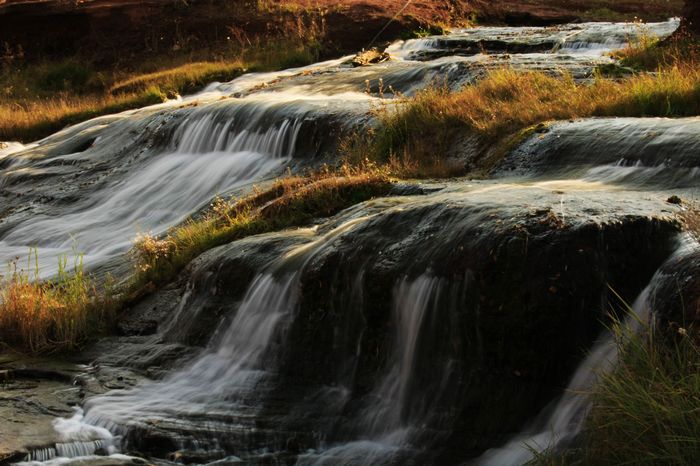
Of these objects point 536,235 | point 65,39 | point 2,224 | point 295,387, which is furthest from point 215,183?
point 65,39

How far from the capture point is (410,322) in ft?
26.2

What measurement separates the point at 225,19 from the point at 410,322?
73.5ft

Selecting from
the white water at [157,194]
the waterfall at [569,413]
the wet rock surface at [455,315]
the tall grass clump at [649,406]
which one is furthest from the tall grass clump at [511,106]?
the tall grass clump at [649,406]

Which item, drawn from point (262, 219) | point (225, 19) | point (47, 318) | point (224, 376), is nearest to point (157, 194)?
point (262, 219)

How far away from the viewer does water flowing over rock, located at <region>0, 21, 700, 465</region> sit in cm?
720

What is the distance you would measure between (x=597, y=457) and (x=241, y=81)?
772 inches

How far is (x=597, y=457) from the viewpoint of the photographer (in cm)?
576

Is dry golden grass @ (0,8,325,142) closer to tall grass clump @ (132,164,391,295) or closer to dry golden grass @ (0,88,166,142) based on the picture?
dry golden grass @ (0,88,166,142)

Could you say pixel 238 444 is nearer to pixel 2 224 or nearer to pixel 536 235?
pixel 536 235

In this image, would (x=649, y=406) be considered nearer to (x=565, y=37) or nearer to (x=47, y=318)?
(x=47, y=318)

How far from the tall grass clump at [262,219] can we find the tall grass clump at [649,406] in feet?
17.2

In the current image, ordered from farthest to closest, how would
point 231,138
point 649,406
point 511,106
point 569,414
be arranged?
point 231,138, point 511,106, point 569,414, point 649,406

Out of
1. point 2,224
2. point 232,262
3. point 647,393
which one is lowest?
point 2,224

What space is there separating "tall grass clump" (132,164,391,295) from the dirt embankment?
15113 mm
